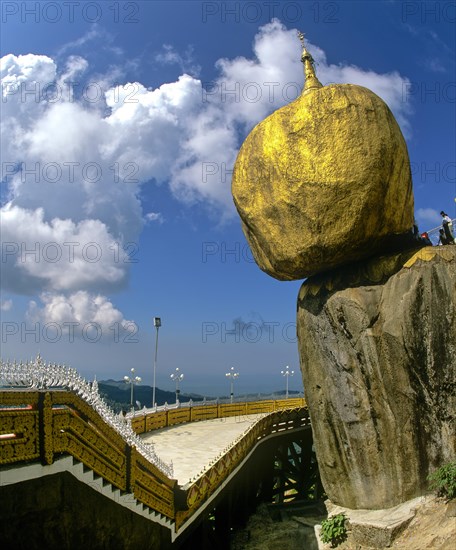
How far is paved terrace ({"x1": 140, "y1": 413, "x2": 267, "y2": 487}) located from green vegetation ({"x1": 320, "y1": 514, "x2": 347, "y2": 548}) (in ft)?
12.7

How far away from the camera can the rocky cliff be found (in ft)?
40.4

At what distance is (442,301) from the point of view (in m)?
12.3

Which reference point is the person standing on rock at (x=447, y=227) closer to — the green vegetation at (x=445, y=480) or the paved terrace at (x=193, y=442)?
the green vegetation at (x=445, y=480)

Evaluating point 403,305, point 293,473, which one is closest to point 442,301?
point 403,305

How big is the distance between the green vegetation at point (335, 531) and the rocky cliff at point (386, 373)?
0.81 metres

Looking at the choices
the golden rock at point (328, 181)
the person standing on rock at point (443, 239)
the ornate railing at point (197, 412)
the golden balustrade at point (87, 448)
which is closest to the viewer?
the golden balustrade at point (87, 448)

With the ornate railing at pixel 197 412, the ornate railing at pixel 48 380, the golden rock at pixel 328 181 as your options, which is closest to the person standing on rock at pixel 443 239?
the golden rock at pixel 328 181

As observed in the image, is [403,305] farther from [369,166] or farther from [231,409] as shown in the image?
[231,409]

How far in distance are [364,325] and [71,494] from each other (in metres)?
8.79

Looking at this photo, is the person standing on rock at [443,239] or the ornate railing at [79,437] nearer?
the ornate railing at [79,437]

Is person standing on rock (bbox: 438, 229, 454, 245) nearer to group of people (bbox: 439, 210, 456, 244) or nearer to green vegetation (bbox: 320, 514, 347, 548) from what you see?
group of people (bbox: 439, 210, 456, 244)

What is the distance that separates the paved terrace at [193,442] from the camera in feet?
46.9

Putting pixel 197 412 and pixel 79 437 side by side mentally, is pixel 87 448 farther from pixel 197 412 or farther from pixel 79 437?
pixel 197 412

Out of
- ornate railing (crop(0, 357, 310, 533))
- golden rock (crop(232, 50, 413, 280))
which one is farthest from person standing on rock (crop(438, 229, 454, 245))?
ornate railing (crop(0, 357, 310, 533))
